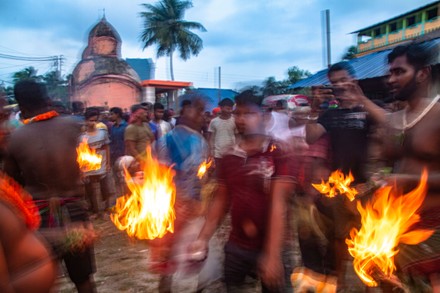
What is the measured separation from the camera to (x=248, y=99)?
287 centimetres

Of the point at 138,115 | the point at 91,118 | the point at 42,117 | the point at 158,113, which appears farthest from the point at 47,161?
the point at 158,113

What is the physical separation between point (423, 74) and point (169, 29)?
36.4 metres

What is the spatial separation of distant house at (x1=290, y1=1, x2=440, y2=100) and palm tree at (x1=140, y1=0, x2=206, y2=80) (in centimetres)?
1535

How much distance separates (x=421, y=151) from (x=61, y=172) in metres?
2.81

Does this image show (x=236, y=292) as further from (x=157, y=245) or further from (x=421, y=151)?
(x=421, y=151)

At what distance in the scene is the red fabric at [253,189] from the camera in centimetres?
259

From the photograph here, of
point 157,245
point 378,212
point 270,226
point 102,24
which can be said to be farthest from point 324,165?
point 102,24

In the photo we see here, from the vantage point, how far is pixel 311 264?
369cm

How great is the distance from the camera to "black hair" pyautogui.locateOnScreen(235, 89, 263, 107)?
9.34 ft

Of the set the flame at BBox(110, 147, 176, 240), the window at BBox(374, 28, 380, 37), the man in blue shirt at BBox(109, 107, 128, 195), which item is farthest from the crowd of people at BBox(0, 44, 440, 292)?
the window at BBox(374, 28, 380, 37)

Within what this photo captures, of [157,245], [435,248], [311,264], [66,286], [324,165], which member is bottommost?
[66,286]

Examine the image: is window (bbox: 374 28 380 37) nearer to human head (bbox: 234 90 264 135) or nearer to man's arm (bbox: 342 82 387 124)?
man's arm (bbox: 342 82 387 124)

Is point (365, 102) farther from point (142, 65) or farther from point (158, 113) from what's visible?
point (142, 65)

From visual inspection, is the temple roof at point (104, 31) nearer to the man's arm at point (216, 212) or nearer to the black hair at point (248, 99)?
the black hair at point (248, 99)
